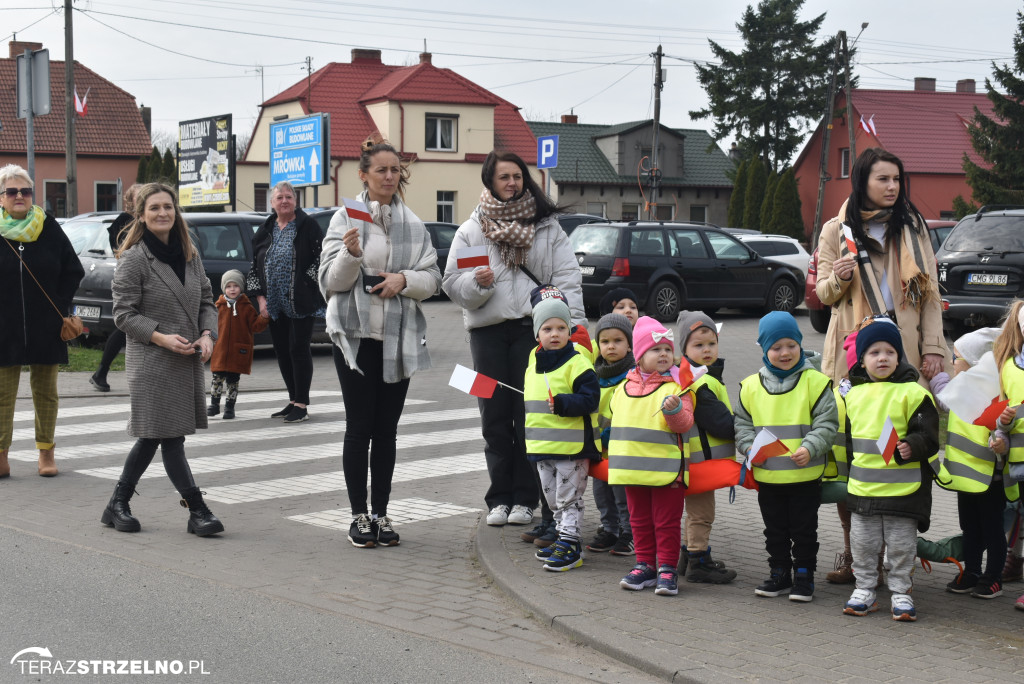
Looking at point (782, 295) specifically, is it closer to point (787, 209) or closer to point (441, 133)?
point (441, 133)

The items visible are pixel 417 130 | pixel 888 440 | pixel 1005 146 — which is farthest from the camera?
Result: pixel 417 130

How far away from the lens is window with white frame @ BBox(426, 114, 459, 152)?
52938mm

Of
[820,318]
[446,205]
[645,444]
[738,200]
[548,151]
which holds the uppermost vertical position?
[548,151]

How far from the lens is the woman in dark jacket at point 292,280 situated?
10.7 meters

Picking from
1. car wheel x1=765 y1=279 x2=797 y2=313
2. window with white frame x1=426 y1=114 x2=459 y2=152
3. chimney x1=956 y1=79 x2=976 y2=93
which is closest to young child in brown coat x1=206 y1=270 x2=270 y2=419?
car wheel x1=765 y1=279 x2=797 y2=313

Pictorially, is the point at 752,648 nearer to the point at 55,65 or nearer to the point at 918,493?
the point at 918,493

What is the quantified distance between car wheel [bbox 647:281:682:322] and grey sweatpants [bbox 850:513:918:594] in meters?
16.0

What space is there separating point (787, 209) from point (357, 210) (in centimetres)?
5065

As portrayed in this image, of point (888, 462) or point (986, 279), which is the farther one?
point (986, 279)

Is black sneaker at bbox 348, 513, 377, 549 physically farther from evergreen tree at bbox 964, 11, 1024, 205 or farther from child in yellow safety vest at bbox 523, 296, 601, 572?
evergreen tree at bbox 964, 11, 1024, 205

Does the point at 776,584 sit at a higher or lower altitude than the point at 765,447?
lower

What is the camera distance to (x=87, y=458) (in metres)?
9.14

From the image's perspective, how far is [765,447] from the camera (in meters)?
5.22

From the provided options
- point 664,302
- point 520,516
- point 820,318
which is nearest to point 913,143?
point 664,302
